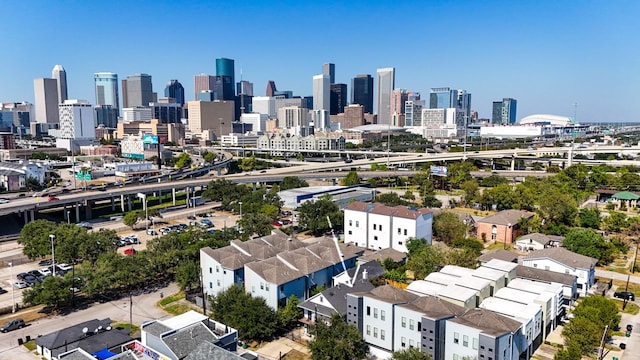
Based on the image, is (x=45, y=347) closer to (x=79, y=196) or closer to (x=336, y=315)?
(x=336, y=315)

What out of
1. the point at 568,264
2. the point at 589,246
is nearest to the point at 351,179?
the point at 589,246

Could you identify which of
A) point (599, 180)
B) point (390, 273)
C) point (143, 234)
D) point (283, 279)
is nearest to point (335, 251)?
point (390, 273)

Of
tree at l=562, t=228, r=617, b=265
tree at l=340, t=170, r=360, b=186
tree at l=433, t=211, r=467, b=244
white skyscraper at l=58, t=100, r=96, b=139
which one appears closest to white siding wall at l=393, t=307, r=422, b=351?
tree at l=562, t=228, r=617, b=265

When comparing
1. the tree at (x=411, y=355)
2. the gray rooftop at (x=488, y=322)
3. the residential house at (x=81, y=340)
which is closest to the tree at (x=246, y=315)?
the residential house at (x=81, y=340)

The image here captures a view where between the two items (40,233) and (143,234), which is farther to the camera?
(143,234)

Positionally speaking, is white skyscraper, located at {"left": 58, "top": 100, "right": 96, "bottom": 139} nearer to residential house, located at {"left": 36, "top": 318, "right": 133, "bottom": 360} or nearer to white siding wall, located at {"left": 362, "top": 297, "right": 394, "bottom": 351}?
residential house, located at {"left": 36, "top": 318, "right": 133, "bottom": 360}

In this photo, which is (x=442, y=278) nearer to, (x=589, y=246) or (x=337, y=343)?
(x=337, y=343)
